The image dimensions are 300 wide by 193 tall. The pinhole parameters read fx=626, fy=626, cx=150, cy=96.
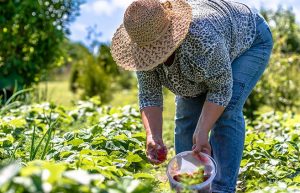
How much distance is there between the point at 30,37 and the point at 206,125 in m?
4.41

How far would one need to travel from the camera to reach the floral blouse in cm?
283

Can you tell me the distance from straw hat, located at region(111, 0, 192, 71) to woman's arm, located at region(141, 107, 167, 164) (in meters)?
0.33

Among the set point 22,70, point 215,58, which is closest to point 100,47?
point 22,70

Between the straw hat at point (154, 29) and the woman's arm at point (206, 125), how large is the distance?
33 centimetres

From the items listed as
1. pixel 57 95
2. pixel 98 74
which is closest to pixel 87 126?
pixel 98 74

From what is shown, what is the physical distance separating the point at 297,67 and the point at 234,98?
15.7ft

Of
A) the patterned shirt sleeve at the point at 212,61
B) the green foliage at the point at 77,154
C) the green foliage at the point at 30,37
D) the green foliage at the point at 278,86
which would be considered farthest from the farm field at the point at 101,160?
the green foliage at the point at 278,86

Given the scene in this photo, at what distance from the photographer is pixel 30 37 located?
691 cm

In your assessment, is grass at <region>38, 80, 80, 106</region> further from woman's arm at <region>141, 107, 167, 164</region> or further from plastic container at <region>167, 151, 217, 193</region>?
plastic container at <region>167, 151, 217, 193</region>

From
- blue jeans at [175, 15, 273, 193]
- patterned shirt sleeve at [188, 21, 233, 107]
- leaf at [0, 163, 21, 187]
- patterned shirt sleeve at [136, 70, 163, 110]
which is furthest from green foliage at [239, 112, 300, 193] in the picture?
leaf at [0, 163, 21, 187]

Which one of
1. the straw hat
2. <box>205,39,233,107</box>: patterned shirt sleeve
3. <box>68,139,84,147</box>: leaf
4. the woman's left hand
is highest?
the straw hat

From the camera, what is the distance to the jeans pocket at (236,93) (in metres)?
3.19

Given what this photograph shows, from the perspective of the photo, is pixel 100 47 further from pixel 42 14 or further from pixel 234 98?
pixel 234 98

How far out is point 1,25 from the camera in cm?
652
